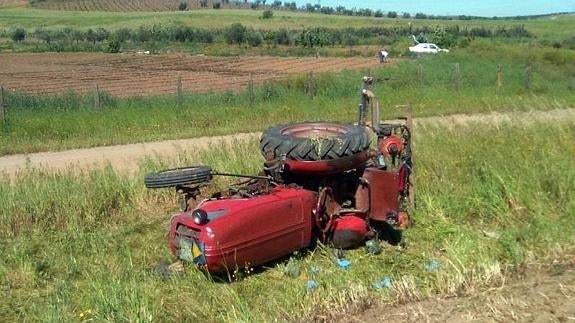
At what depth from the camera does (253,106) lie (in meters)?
20.5

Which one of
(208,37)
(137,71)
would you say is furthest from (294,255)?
(208,37)

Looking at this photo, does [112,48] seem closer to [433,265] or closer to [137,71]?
[137,71]

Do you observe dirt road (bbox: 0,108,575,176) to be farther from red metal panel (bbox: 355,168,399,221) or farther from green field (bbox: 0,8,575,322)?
red metal panel (bbox: 355,168,399,221)

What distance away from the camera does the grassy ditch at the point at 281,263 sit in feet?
17.3

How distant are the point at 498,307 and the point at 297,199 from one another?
205 centimetres

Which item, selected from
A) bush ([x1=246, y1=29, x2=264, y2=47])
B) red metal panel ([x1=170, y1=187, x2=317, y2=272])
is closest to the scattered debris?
red metal panel ([x1=170, y1=187, x2=317, y2=272])

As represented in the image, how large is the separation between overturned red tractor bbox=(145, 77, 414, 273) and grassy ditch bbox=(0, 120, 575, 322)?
25cm

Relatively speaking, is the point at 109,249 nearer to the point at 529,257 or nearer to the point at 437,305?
the point at 437,305

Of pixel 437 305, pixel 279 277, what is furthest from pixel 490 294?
pixel 279 277

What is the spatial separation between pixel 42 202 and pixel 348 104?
13843 mm

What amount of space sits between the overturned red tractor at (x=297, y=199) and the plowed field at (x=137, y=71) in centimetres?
2126

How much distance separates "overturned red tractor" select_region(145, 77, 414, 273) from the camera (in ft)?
18.8

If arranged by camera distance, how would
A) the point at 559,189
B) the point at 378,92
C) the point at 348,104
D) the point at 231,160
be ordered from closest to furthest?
the point at 559,189 → the point at 231,160 → the point at 348,104 → the point at 378,92

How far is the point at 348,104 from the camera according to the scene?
2077 centimetres
